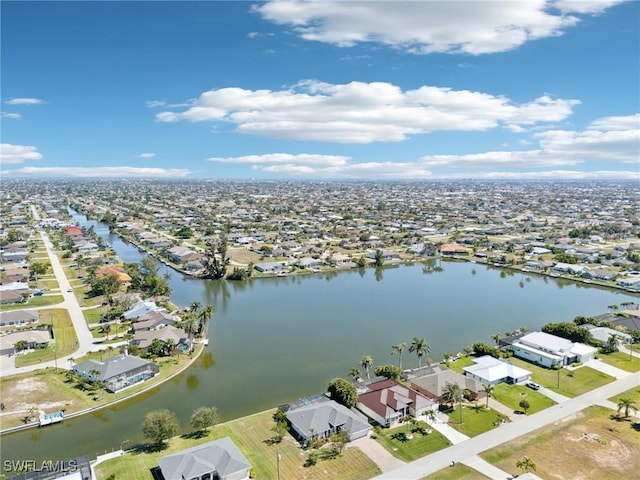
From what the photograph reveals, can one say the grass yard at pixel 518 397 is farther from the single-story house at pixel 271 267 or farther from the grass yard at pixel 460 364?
the single-story house at pixel 271 267

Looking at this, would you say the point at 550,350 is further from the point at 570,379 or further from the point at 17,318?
the point at 17,318

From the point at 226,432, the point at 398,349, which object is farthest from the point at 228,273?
the point at 226,432

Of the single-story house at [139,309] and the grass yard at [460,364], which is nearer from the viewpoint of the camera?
the grass yard at [460,364]

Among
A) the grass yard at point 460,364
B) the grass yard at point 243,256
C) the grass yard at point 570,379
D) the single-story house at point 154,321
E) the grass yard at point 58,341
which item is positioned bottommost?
the grass yard at point 570,379

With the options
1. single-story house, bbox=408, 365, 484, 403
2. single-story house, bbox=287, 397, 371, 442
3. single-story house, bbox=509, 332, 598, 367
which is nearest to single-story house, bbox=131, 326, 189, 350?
single-story house, bbox=287, 397, 371, 442

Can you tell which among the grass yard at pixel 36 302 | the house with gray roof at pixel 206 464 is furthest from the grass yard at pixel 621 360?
the grass yard at pixel 36 302

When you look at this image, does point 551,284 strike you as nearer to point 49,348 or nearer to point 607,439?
point 607,439

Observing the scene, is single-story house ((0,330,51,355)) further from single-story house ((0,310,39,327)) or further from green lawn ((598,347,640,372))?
green lawn ((598,347,640,372))
